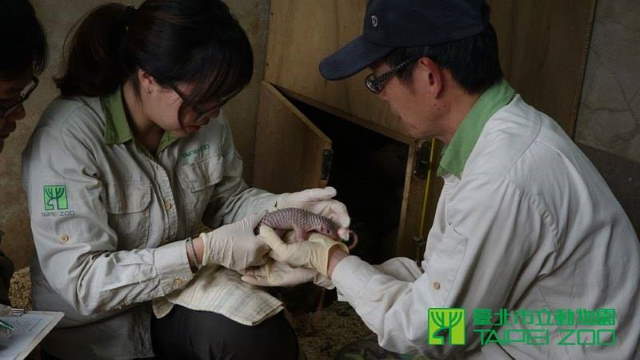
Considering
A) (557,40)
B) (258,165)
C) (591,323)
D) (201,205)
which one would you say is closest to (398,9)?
(591,323)

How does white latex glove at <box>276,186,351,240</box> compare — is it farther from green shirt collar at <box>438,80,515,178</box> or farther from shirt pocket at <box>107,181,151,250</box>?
green shirt collar at <box>438,80,515,178</box>

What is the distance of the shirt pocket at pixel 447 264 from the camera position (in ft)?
4.23

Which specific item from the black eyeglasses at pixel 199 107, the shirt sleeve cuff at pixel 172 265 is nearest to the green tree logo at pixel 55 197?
the shirt sleeve cuff at pixel 172 265

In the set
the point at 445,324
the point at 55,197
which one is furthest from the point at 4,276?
the point at 445,324

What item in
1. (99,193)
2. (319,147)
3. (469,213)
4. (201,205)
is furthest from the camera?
(319,147)

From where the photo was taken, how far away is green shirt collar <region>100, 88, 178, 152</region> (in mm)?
1692

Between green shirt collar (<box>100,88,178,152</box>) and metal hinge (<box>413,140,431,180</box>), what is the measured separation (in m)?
0.96

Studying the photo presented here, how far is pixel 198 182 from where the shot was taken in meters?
1.94

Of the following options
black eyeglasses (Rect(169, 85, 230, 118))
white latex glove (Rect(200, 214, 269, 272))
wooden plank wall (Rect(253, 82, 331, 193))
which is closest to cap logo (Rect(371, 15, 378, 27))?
black eyeglasses (Rect(169, 85, 230, 118))

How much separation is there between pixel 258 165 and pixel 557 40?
1420mm

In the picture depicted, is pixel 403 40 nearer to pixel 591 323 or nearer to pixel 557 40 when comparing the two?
pixel 591 323

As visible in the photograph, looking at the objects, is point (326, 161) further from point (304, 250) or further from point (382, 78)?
point (382, 78)

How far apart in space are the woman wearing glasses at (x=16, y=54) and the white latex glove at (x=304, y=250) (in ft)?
2.37

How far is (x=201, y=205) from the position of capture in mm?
1979
